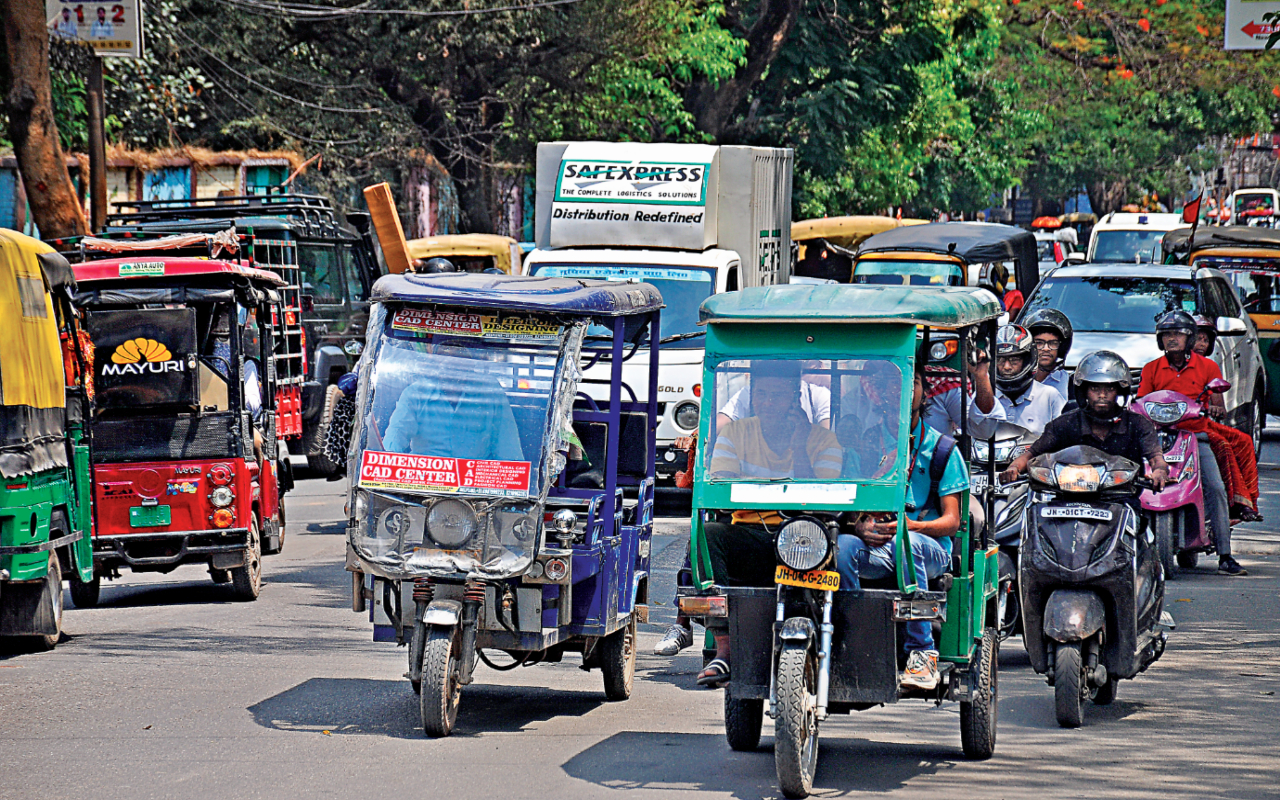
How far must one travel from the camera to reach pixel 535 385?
26.5 feet

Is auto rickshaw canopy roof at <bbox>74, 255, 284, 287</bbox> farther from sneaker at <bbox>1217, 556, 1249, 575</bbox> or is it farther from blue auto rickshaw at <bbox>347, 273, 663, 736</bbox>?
sneaker at <bbox>1217, 556, 1249, 575</bbox>

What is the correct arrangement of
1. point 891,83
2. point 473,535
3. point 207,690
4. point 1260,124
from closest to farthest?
point 473,535, point 207,690, point 891,83, point 1260,124

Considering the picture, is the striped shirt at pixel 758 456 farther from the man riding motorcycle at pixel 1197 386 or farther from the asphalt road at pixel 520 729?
the man riding motorcycle at pixel 1197 386

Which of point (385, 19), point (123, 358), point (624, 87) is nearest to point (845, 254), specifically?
point (624, 87)

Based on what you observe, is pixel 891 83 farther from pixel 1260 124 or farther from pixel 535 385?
pixel 535 385

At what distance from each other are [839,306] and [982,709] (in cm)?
179

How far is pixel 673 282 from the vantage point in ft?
50.8

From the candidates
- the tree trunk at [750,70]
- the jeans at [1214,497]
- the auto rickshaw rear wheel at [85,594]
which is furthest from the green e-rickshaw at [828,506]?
the tree trunk at [750,70]

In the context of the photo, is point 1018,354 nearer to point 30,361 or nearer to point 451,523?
point 451,523

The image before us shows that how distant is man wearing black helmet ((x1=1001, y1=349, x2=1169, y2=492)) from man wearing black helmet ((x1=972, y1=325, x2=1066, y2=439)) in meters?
0.95

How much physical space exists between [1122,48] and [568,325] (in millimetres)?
26452

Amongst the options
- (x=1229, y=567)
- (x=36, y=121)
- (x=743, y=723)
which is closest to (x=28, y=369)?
(x=743, y=723)

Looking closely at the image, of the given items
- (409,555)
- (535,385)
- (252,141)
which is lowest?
(409,555)

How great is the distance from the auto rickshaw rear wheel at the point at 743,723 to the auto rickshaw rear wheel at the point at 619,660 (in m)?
1.16
